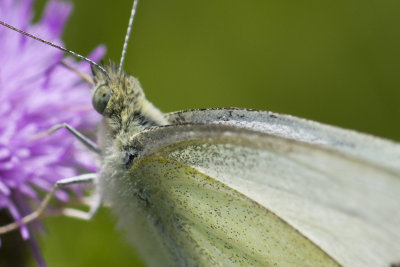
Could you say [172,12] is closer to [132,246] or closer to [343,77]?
[343,77]

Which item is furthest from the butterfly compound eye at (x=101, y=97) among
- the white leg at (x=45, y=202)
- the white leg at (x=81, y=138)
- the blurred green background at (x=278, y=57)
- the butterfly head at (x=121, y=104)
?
the blurred green background at (x=278, y=57)

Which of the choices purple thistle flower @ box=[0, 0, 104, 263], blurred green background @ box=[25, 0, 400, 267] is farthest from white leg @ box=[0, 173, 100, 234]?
blurred green background @ box=[25, 0, 400, 267]

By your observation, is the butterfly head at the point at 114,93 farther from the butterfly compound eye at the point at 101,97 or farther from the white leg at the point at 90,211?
the white leg at the point at 90,211

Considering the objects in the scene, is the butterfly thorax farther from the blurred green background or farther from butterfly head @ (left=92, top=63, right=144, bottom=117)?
the blurred green background

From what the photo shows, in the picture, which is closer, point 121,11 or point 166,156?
point 166,156

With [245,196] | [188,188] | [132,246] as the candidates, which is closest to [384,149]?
[245,196]

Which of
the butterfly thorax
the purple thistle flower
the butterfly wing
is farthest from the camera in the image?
the purple thistle flower
